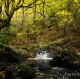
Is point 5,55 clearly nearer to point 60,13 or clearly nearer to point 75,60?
point 75,60

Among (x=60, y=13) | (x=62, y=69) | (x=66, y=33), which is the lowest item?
(x=62, y=69)

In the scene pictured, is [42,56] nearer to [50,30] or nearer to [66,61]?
[66,61]

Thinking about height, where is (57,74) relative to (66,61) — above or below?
below

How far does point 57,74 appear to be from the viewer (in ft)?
56.6

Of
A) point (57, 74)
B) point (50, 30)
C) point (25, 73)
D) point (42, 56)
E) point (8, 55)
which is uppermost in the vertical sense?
point (50, 30)

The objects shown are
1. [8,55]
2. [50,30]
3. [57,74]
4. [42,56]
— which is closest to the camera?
[57,74]

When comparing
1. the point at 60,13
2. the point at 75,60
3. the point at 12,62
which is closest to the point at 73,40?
the point at 60,13

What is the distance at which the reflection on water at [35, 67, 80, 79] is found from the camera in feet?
53.6

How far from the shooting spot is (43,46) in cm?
2917

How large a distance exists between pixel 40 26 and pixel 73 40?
6.65 metres

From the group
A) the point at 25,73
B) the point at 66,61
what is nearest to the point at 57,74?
→ the point at 25,73

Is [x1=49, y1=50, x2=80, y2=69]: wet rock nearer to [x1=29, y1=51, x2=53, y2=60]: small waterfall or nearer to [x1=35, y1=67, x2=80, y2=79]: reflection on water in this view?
[x1=35, y1=67, x2=80, y2=79]: reflection on water

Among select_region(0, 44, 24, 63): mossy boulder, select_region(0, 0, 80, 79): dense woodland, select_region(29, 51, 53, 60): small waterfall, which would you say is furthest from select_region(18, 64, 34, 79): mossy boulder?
select_region(0, 0, 80, 79): dense woodland

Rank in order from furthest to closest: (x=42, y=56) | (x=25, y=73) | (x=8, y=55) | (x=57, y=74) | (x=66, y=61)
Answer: (x=42, y=56)
(x=8, y=55)
(x=66, y=61)
(x=57, y=74)
(x=25, y=73)
